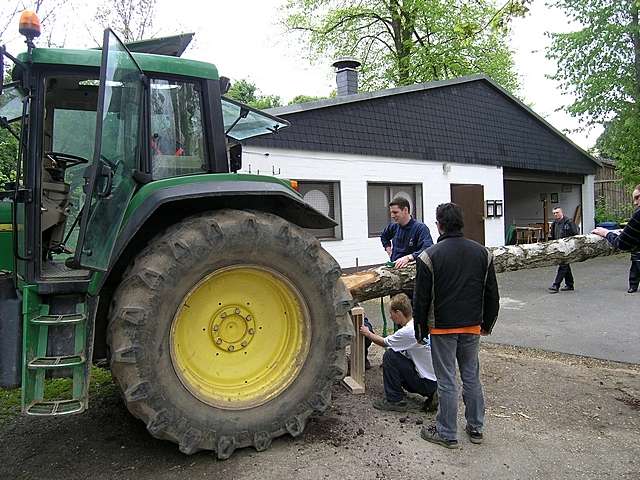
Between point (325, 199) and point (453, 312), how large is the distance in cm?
777

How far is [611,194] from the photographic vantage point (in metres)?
21.6

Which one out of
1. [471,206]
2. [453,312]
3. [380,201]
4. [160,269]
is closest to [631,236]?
[453,312]

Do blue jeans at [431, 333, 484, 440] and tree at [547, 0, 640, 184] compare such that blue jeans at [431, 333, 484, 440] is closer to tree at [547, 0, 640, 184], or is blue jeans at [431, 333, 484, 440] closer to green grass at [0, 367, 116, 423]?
green grass at [0, 367, 116, 423]

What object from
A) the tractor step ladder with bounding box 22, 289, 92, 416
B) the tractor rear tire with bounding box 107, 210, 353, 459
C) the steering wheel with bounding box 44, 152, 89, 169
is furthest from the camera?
the steering wheel with bounding box 44, 152, 89, 169

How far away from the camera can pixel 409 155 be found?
1266 cm

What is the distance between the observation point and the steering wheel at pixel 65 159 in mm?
3730

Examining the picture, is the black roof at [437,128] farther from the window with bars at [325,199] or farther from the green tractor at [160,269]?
the green tractor at [160,269]

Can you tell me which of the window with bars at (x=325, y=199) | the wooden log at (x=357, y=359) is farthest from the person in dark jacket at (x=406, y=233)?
the window with bars at (x=325, y=199)

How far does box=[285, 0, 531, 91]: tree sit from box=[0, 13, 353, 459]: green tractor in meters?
21.5

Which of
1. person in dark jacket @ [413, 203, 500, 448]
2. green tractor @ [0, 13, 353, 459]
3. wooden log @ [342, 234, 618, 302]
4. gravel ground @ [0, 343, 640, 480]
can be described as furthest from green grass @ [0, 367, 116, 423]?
wooden log @ [342, 234, 618, 302]

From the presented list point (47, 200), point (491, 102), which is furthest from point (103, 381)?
point (491, 102)

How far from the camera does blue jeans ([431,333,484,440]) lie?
11.6ft

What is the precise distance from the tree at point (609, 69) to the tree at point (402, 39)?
5192mm

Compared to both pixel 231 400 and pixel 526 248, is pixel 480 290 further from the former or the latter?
pixel 526 248
